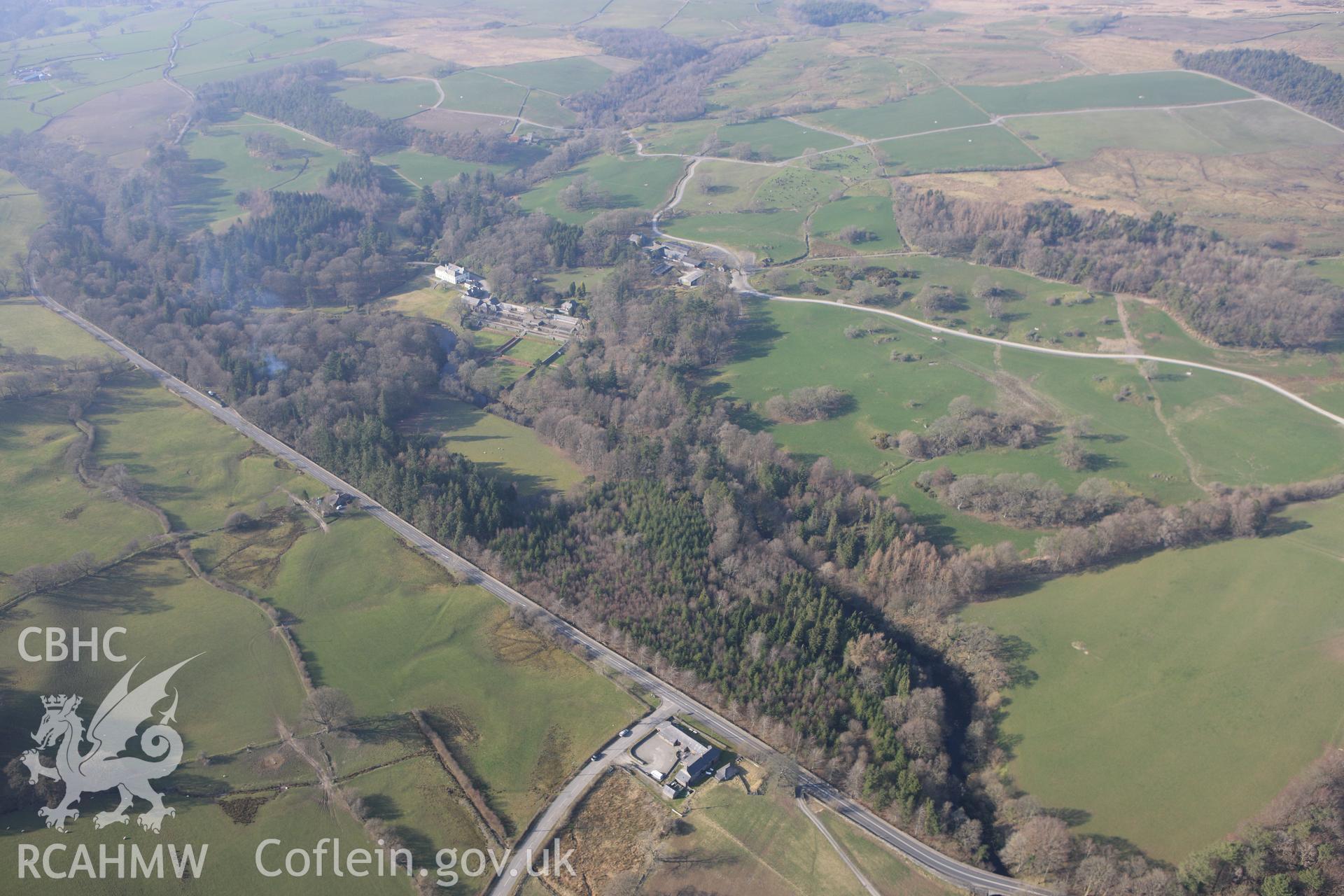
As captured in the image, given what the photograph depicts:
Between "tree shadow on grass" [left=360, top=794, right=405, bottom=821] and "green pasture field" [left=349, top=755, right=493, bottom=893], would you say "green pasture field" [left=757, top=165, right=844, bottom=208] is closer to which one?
"green pasture field" [left=349, top=755, right=493, bottom=893]

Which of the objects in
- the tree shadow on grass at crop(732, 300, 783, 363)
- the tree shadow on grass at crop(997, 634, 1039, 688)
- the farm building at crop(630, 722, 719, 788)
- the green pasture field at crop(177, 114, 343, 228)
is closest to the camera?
the farm building at crop(630, 722, 719, 788)

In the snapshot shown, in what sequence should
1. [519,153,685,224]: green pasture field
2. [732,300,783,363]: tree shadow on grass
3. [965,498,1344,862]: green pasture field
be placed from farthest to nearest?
[519,153,685,224]: green pasture field < [732,300,783,363]: tree shadow on grass < [965,498,1344,862]: green pasture field

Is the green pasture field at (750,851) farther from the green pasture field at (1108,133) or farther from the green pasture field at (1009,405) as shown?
the green pasture field at (1108,133)

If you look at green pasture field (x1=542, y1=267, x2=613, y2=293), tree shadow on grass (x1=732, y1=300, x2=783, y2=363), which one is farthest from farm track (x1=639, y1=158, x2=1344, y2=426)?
green pasture field (x1=542, y1=267, x2=613, y2=293)

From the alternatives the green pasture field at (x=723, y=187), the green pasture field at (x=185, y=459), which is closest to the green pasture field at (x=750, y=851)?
the green pasture field at (x=185, y=459)

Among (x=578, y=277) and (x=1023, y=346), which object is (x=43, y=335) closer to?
(x=578, y=277)

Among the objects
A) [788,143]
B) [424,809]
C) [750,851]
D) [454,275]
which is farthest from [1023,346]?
[788,143]

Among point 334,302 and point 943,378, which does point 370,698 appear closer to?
point 943,378
